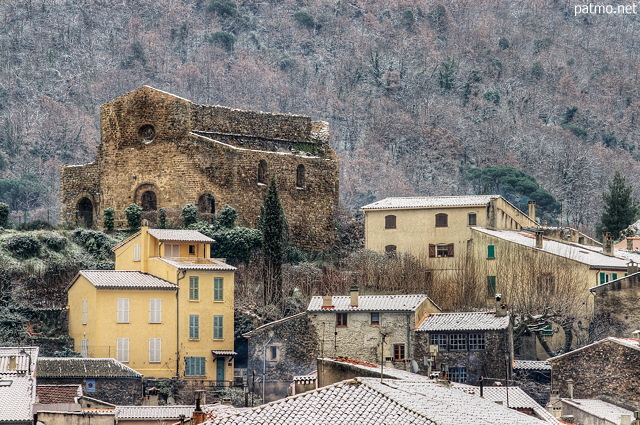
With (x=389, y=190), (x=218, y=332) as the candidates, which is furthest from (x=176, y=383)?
(x=389, y=190)

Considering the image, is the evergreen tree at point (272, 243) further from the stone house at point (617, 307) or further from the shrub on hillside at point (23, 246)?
the stone house at point (617, 307)

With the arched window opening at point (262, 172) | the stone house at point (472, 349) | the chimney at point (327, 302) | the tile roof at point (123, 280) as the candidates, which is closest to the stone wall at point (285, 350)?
the chimney at point (327, 302)

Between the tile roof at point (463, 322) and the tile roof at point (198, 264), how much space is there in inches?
391

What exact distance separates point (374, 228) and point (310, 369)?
68.0 ft

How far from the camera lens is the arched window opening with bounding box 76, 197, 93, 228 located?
9281cm

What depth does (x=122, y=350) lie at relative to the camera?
74.2 m

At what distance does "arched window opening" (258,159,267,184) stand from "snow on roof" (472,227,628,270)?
437 inches

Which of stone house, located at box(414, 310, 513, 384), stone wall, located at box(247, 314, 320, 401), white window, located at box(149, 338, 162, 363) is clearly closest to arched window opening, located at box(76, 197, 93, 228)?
white window, located at box(149, 338, 162, 363)

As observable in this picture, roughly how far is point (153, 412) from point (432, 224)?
34.1 meters

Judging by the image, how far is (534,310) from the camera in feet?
264

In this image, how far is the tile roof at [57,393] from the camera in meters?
60.6

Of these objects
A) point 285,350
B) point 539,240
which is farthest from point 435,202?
point 285,350

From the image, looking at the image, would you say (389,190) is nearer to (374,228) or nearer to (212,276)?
(374,228)

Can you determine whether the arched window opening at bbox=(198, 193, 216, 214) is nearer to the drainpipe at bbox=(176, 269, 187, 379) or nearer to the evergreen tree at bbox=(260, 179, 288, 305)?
the evergreen tree at bbox=(260, 179, 288, 305)
